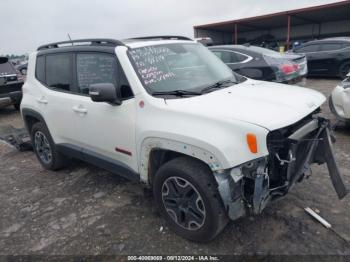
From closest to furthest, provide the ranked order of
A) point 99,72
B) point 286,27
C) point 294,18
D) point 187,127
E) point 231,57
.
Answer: point 187,127 < point 99,72 < point 231,57 < point 294,18 < point 286,27

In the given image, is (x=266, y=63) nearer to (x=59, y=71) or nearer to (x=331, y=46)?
(x=331, y=46)

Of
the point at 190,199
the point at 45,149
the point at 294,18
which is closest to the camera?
the point at 190,199

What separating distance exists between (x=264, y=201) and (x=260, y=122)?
675 millimetres

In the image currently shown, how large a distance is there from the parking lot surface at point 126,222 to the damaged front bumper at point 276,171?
1.55 feet

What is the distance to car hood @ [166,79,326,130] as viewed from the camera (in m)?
2.38

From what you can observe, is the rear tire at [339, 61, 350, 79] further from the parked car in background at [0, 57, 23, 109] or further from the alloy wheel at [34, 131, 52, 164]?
the parked car in background at [0, 57, 23, 109]

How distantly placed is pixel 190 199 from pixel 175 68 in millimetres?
1392

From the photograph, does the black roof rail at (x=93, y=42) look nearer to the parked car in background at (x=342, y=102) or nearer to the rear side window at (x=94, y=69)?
the rear side window at (x=94, y=69)

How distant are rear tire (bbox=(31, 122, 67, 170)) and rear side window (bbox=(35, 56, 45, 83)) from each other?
0.67 metres

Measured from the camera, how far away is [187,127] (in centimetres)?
251

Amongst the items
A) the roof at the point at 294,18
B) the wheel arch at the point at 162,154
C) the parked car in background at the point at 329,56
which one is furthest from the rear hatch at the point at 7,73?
the roof at the point at 294,18

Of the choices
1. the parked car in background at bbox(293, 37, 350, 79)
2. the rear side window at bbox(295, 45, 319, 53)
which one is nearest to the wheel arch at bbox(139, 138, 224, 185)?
the parked car in background at bbox(293, 37, 350, 79)

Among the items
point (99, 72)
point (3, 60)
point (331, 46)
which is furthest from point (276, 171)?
point (331, 46)

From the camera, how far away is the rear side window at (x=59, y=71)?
12.5ft
